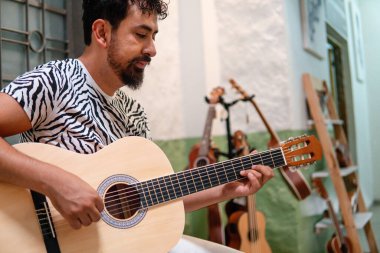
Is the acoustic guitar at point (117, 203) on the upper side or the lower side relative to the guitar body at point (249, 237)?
upper

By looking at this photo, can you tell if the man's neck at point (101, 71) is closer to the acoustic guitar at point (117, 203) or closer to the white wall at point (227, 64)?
the acoustic guitar at point (117, 203)

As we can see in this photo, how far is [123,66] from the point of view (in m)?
1.29

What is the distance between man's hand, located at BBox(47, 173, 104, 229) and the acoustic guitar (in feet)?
0.19

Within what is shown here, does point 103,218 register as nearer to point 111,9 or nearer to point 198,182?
point 198,182

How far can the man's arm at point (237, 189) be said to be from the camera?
4.30 ft

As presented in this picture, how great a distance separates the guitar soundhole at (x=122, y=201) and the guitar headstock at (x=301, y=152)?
1.78ft

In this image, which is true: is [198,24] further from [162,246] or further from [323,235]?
[162,246]

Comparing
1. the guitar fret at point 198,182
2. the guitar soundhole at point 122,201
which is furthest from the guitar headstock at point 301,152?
the guitar soundhole at point 122,201

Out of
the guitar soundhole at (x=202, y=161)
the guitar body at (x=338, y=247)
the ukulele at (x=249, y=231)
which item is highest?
the guitar soundhole at (x=202, y=161)

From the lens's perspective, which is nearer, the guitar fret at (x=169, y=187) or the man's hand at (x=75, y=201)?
the man's hand at (x=75, y=201)

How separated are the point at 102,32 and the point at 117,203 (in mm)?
559

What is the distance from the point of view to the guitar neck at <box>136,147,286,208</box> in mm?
1159

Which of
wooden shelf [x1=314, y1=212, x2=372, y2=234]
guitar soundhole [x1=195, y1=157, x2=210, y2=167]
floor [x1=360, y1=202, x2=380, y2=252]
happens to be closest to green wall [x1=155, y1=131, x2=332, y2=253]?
wooden shelf [x1=314, y1=212, x2=372, y2=234]

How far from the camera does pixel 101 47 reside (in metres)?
1.30
